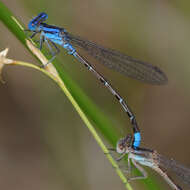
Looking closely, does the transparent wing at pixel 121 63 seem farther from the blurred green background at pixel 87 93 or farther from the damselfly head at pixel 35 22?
the blurred green background at pixel 87 93

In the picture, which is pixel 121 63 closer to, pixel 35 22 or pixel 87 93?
pixel 35 22

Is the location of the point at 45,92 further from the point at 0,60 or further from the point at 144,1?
the point at 0,60

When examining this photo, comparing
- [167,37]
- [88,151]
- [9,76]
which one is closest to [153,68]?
[167,37]

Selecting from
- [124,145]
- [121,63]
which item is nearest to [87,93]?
[121,63]

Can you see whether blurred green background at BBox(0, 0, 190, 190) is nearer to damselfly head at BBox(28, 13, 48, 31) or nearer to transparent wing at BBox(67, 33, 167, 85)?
transparent wing at BBox(67, 33, 167, 85)

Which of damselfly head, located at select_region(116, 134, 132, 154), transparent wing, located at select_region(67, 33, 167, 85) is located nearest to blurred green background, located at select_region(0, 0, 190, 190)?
transparent wing, located at select_region(67, 33, 167, 85)
